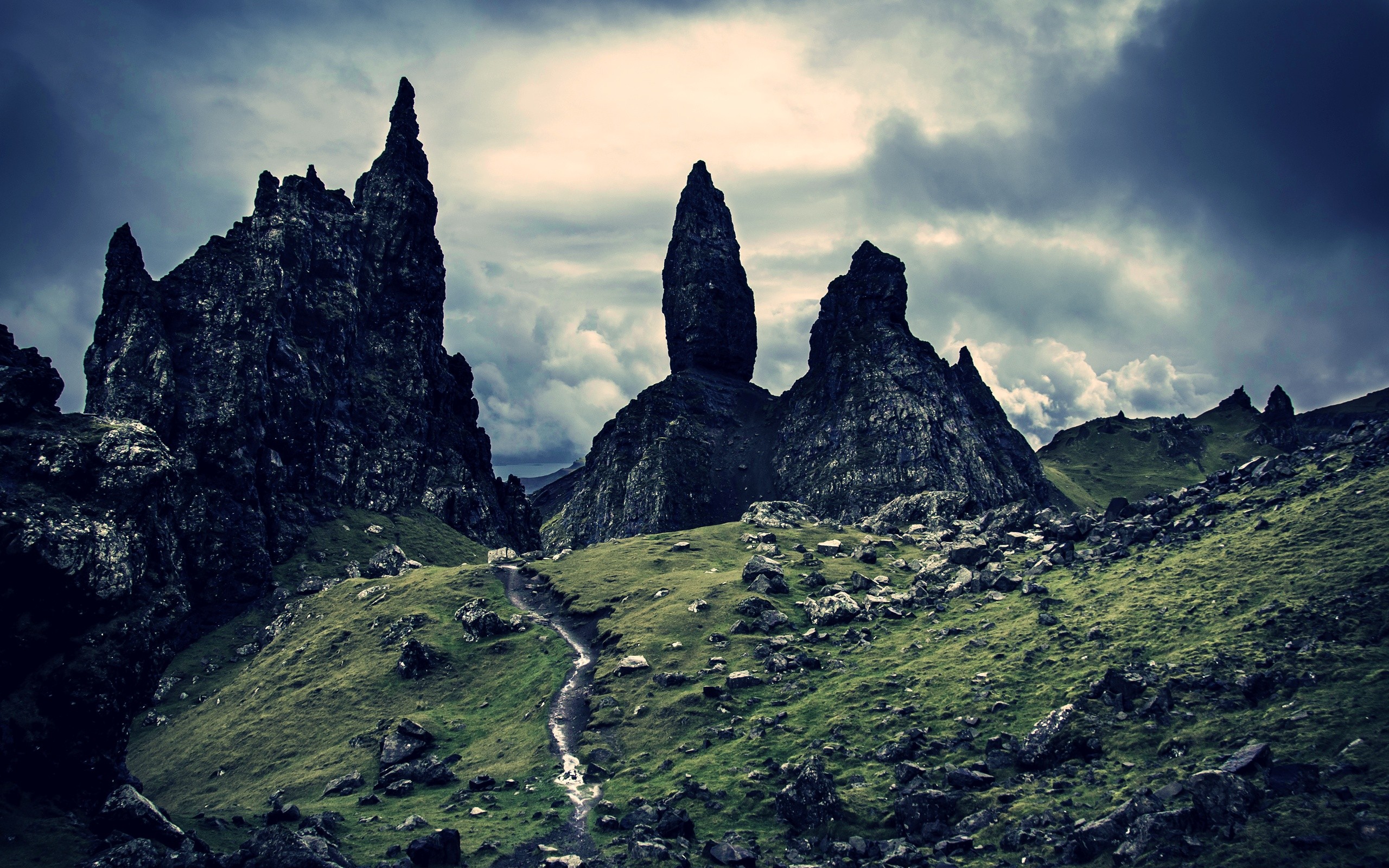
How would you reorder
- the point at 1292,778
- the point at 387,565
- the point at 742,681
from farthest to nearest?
the point at 387,565 < the point at 742,681 < the point at 1292,778

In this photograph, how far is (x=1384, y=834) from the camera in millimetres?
28062

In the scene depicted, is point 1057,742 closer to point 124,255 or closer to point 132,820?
point 132,820

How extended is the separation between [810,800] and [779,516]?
11421cm

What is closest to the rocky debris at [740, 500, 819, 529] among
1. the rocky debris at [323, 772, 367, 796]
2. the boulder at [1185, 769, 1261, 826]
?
the rocky debris at [323, 772, 367, 796]

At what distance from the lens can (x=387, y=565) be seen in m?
144

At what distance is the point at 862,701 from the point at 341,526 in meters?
160

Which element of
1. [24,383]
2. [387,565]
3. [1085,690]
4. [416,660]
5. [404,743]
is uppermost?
[24,383]

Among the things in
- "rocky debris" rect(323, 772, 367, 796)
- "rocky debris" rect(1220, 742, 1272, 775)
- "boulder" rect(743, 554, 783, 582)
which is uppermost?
"boulder" rect(743, 554, 783, 582)

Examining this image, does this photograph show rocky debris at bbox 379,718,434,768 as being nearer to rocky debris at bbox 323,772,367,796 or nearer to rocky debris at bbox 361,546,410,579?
rocky debris at bbox 323,772,367,796

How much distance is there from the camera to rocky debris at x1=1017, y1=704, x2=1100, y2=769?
140 ft

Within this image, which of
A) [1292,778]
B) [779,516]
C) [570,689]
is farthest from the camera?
[779,516]

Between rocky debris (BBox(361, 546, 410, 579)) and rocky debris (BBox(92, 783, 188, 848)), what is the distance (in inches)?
3978

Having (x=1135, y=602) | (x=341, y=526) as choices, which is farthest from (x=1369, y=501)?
(x=341, y=526)

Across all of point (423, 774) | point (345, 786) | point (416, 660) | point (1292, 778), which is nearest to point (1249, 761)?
point (1292, 778)
